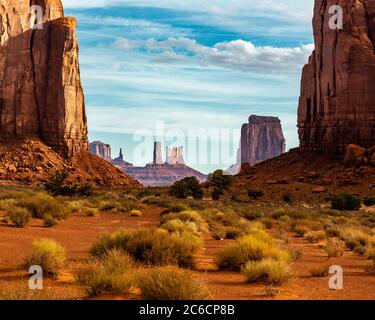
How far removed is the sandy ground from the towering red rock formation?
59.1 metres

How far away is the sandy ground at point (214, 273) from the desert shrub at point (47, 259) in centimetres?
20

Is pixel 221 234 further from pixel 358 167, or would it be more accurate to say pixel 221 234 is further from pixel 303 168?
pixel 303 168

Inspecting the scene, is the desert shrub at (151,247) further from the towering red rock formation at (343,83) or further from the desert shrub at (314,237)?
the towering red rock formation at (343,83)

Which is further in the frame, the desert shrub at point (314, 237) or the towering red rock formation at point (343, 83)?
the towering red rock formation at point (343, 83)

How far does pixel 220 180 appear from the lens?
6481 cm

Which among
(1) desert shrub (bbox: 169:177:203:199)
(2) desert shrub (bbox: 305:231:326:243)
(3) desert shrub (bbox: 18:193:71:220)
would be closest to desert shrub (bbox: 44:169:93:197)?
(1) desert shrub (bbox: 169:177:203:199)

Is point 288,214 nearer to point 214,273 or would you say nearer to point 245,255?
point 245,255

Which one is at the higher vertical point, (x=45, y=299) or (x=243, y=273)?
(x=45, y=299)

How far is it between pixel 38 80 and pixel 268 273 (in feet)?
268

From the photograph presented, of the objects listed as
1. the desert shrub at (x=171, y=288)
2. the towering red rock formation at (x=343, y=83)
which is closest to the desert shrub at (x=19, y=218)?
the desert shrub at (x=171, y=288)

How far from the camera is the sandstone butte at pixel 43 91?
273 feet

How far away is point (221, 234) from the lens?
19250 millimetres

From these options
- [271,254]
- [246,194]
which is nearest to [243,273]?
[271,254]
